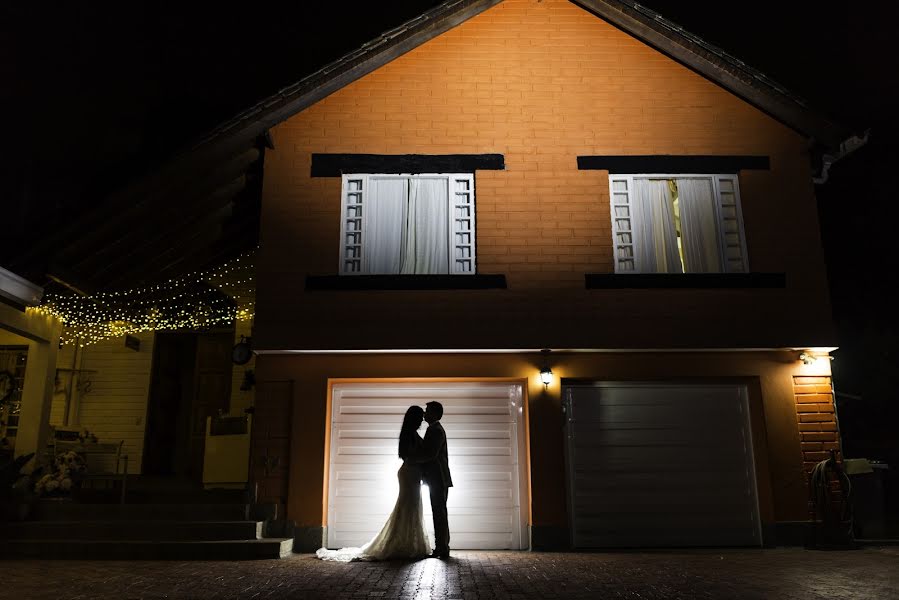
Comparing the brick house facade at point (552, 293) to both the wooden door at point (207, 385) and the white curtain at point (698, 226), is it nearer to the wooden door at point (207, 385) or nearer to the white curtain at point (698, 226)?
the white curtain at point (698, 226)

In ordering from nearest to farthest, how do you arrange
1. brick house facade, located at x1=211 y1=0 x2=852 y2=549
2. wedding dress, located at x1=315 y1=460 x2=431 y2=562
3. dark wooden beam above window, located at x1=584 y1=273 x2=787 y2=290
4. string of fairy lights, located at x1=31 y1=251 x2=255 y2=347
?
wedding dress, located at x1=315 y1=460 x2=431 y2=562 < brick house facade, located at x1=211 y1=0 x2=852 y2=549 < dark wooden beam above window, located at x1=584 y1=273 x2=787 y2=290 < string of fairy lights, located at x1=31 y1=251 x2=255 y2=347

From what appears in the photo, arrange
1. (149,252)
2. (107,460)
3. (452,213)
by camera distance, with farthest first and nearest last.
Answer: (107,460), (149,252), (452,213)

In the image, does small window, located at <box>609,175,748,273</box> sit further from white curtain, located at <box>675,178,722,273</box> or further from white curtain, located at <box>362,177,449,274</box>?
white curtain, located at <box>362,177,449,274</box>

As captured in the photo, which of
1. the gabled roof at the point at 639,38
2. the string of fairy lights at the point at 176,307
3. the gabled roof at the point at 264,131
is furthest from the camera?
the string of fairy lights at the point at 176,307

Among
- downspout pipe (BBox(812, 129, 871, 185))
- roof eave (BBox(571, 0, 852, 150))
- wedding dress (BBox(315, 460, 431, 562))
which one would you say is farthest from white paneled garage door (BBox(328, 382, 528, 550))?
downspout pipe (BBox(812, 129, 871, 185))

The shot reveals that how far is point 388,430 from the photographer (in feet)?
32.1

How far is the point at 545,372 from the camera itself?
9.65 metres

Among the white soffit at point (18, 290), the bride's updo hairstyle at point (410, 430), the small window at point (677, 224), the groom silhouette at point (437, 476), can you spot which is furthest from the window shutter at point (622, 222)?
the white soffit at point (18, 290)

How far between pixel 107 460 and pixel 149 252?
4.32 meters

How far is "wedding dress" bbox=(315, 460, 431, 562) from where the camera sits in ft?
27.1

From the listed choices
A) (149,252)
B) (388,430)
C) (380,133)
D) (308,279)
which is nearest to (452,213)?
(380,133)

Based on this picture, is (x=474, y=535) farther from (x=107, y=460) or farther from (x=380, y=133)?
(x=107, y=460)

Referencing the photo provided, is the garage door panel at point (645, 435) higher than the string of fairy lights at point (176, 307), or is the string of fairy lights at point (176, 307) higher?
the string of fairy lights at point (176, 307)

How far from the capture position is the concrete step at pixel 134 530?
8719 mm
